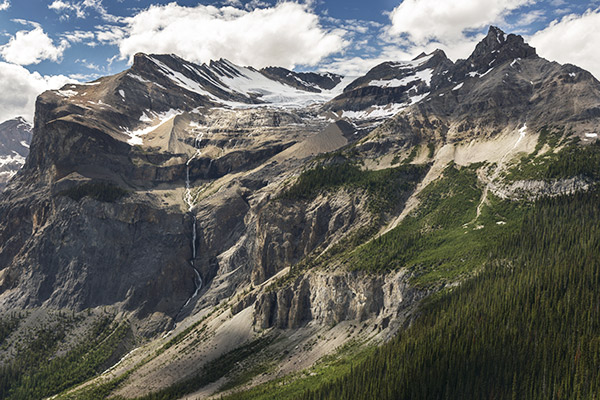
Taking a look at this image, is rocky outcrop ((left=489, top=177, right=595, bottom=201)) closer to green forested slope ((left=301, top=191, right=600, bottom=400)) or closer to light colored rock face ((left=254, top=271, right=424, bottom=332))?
green forested slope ((left=301, top=191, right=600, bottom=400))

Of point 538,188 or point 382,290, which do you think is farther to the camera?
point 538,188

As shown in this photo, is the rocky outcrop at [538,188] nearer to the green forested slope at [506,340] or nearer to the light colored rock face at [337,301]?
the green forested slope at [506,340]

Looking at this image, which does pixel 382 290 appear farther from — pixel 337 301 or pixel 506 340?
pixel 506 340

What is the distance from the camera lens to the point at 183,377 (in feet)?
405

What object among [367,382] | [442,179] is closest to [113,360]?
[367,382]

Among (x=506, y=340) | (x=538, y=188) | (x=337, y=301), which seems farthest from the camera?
(x=538, y=188)

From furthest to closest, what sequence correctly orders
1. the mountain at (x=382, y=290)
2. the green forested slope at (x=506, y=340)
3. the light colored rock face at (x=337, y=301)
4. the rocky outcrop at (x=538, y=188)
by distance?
the rocky outcrop at (x=538, y=188), the light colored rock face at (x=337, y=301), the mountain at (x=382, y=290), the green forested slope at (x=506, y=340)

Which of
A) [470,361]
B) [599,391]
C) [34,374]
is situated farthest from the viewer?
[34,374]

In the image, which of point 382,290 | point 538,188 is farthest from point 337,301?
point 538,188

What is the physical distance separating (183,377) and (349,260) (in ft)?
166

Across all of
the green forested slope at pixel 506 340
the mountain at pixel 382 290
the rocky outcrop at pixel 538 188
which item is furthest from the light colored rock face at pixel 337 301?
the rocky outcrop at pixel 538 188

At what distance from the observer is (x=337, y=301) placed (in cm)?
12238

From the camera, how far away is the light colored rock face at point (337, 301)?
10731 centimetres

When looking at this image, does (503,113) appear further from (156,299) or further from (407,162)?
(156,299)
